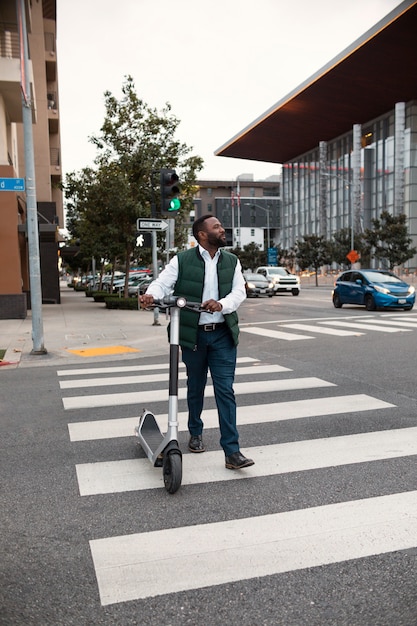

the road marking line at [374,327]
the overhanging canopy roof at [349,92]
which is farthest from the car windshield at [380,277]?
the overhanging canopy roof at [349,92]

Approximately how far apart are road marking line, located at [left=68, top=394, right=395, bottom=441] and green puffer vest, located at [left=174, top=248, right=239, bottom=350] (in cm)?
143

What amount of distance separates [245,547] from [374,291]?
1787 centimetres

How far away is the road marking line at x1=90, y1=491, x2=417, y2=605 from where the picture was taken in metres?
2.90

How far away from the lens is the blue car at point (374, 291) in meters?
19.8

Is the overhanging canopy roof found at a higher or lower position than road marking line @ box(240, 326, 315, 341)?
higher

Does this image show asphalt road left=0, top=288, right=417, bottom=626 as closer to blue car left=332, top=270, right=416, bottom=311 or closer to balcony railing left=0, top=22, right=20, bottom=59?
blue car left=332, top=270, right=416, bottom=311

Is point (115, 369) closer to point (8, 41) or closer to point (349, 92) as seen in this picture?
point (8, 41)

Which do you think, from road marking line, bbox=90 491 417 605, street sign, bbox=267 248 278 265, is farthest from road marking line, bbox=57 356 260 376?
street sign, bbox=267 248 278 265

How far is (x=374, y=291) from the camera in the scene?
66.0 ft

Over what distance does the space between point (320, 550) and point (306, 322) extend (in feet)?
44.8

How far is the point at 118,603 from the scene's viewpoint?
8.87 feet

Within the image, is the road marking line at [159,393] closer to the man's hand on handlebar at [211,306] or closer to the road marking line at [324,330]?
the man's hand on handlebar at [211,306]

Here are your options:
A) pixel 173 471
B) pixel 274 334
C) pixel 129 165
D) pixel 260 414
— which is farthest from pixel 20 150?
pixel 173 471

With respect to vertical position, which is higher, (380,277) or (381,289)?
(380,277)
